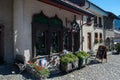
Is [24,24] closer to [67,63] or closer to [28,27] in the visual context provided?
[28,27]

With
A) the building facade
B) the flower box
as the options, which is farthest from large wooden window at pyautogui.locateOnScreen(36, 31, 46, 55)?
the flower box

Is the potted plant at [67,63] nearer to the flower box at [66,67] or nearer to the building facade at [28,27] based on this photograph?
the flower box at [66,67]

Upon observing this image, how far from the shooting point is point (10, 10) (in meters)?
10.1

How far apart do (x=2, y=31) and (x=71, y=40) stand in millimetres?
5717

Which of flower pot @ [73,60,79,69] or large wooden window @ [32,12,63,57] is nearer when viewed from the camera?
flower pot @ [73,60,79,69]

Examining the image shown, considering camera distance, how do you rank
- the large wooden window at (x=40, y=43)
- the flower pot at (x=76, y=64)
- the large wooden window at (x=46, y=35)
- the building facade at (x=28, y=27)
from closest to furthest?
the building facade at (x=28, y=27) < the flower pot at (x=76, y=64) < the large wooden window at (x=46, y=35) < the large wooden window at (x=40, y=43)

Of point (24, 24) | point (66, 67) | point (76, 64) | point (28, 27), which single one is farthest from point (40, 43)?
point (66, 67)

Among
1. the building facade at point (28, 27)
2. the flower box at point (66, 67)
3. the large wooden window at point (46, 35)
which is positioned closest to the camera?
the flower box at point (66, 67)

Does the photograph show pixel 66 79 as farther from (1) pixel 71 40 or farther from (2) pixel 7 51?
(1) pixel 71 40

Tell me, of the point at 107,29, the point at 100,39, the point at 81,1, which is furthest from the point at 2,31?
the point at 107,29

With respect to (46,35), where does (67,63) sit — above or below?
below

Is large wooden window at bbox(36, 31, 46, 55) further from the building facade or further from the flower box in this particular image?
the flower box

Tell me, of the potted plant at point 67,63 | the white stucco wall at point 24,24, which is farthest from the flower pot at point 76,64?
the white stucco wall at point 24,24

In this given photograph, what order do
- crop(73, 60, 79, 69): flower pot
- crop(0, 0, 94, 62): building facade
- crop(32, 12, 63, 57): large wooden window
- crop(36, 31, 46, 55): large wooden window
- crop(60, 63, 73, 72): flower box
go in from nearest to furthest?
1. crop(60, 63, 73, 72): flower box
2. crop(0, 0, 94, 62): building facade
3. crop(73, 60, 79, 69): flower pot
4. crop(32, 12, 63, 57): large wooden window
5. crop(36, 31, 46, 55): large wooden window
